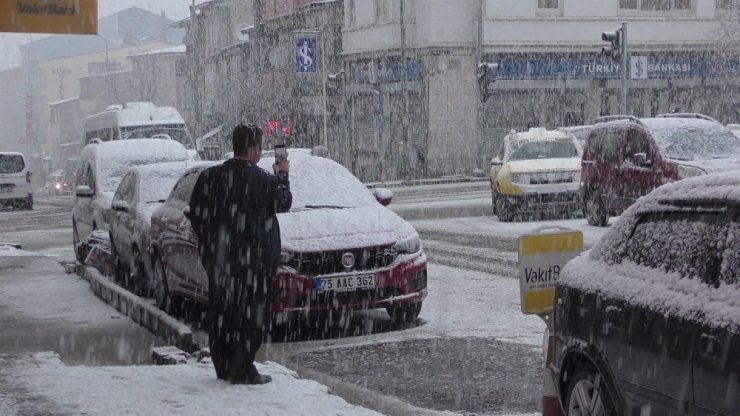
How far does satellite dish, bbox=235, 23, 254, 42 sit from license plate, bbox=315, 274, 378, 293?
2103 inches

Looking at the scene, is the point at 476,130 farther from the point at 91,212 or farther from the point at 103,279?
the point at 103,279

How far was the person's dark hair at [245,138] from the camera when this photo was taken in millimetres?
7465

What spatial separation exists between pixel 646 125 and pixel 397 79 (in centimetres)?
2721

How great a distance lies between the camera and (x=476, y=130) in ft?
145

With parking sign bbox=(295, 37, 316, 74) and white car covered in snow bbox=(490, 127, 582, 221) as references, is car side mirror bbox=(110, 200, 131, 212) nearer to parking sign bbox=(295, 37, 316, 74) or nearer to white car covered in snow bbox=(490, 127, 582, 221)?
white car covered in snow bbox=(490, 127, 582, 221)

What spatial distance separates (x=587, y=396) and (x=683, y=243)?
3.13 ft

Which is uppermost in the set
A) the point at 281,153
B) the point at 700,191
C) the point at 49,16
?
the point at 49,16

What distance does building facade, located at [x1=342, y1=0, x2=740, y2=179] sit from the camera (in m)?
43.8

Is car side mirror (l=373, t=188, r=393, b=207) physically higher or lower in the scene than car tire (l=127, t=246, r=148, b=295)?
higher

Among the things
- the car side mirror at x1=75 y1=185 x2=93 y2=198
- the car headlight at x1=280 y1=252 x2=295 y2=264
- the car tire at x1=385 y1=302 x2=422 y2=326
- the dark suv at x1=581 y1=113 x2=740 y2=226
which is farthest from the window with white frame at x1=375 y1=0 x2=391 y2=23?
the car headlight at x1=280 y1=252 x2=295 y2=264

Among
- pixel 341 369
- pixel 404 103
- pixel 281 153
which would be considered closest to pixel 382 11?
pixel 404 103

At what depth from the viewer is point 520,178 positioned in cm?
2180

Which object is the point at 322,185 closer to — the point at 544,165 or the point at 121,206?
the point at 121,206

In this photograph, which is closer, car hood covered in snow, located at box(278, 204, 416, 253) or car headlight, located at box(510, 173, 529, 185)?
car hood covered in snow, located at box(278, 204, 416, 253)
